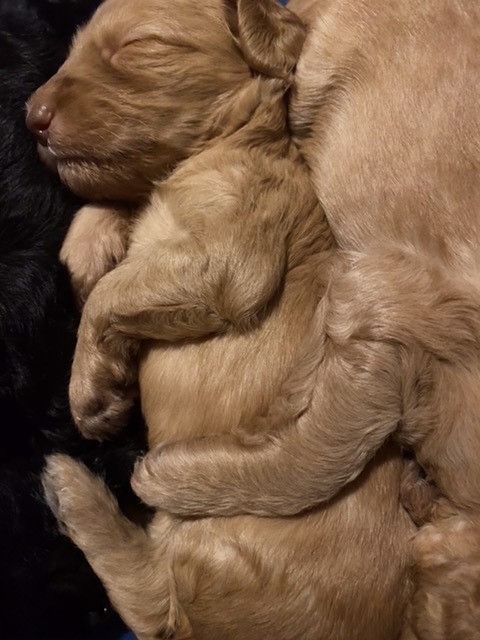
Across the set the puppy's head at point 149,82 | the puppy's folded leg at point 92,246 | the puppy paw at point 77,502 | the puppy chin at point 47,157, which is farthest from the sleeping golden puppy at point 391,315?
the puppy chin at point 47,157

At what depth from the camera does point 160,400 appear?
171cm

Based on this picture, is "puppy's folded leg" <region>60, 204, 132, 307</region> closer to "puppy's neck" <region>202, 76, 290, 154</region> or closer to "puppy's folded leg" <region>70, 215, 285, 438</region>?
"puppy's folded leg" <region>70, 215, 285, 438</region>

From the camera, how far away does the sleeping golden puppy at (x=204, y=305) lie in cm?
158

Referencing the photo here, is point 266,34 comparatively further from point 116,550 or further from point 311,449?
point 116,550

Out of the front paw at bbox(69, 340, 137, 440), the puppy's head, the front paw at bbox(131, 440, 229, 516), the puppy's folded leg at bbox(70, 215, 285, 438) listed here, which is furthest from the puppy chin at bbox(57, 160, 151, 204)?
the front paw at bbox(131, 440, 229, 516)

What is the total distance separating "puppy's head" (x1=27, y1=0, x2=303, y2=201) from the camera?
1.68m

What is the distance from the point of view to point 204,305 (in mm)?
1635

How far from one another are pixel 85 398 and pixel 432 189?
829 mm

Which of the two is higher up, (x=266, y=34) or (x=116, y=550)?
(x=266, y=34)

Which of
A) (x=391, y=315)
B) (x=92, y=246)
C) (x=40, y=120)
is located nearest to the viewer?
(x=391, y=315)

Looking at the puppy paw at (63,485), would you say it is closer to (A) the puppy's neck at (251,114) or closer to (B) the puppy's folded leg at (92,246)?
(B) the puppy's folded leg at (92,246)

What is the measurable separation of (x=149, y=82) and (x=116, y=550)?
99 centimetres

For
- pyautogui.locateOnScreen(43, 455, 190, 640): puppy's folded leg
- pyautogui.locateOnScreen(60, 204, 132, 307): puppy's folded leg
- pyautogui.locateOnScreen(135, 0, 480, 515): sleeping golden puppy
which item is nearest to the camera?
pyautogui.locateOnScreen(135, 0, 480, 515): sleeping golden puppy

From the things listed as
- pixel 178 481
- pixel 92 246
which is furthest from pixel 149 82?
pixel 178 481
